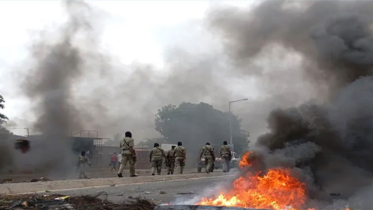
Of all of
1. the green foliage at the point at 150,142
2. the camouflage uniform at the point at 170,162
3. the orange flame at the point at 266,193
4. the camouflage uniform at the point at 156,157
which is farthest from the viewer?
the green foliage at the point at 150,142

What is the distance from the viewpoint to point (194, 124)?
59125mm

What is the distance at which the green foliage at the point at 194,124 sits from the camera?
5628 centimetres

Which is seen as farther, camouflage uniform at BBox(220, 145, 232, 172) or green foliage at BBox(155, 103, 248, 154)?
green foliage at BBox(155, 103, 248, 154)

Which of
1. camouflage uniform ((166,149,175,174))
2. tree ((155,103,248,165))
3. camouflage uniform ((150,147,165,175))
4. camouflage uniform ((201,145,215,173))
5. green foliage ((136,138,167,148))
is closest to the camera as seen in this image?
camouflage uniform ((150,147,165,175))

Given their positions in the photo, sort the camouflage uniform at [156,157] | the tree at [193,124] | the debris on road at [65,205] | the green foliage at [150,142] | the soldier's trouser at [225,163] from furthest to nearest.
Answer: the green foliage at [150,142] → the tree at [193,124] → the soldier's trouser at [225,163] → the camouflage uniform at [156,157] → the debris on road at [65,205]

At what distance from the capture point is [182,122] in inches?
2354

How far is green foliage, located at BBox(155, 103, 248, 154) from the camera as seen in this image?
185ft

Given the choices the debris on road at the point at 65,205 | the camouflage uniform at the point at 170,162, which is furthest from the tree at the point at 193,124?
the debris on road at the point at 65,205

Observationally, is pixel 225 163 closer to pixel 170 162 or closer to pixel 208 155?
pixel 208 155

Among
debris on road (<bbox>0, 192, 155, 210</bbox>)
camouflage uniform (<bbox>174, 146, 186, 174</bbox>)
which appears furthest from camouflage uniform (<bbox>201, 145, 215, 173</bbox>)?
debris on road (<bbox>0, 192, 155, 210</bbox>)

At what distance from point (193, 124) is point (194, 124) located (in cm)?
23

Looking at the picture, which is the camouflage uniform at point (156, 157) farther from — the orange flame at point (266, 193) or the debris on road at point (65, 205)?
the orange flame at point (266, 193)

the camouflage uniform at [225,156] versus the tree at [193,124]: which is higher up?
the tree at [193,124]

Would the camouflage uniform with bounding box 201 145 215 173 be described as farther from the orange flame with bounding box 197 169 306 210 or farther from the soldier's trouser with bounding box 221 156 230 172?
the orange flame with bounding box 197 169 306 210
